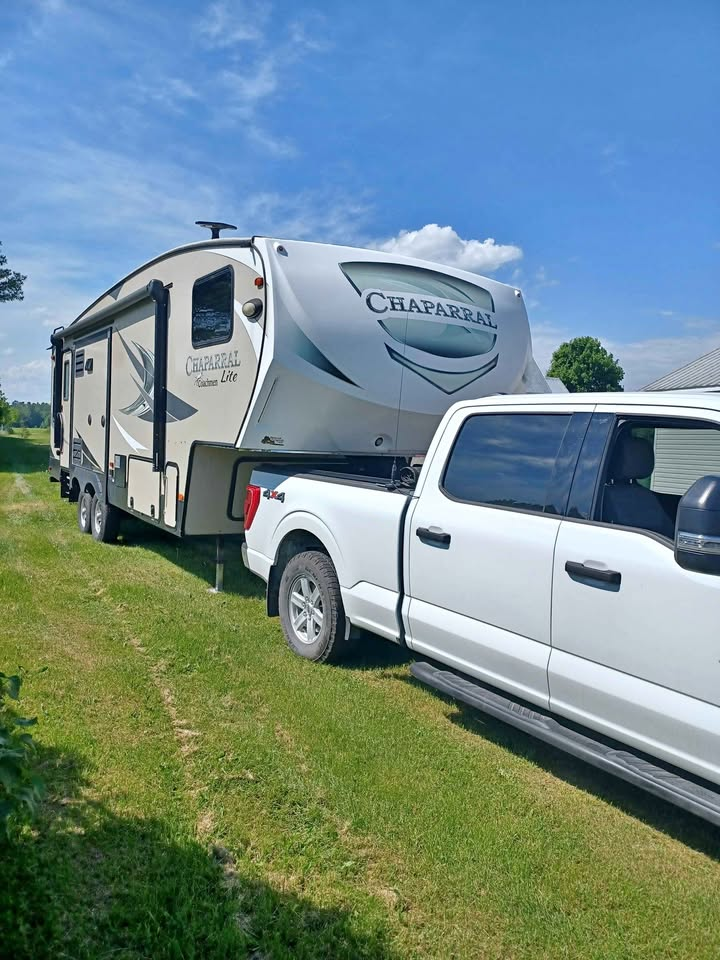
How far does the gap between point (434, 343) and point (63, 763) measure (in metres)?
4.53

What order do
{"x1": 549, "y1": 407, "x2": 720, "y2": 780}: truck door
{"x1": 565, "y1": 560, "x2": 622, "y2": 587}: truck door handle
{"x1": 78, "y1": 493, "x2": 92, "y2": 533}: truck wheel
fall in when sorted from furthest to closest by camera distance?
1. {"x1": 78, "y1": 493, "x2": 92, "y2": 533}: truck wheel
2. {"x1": 565, "y1": 560, "x2": 622, "y2": 587}: truck door handle
3. {"x1": 549, "y1": 407, "x2": 720, "y2": 780}: truck door

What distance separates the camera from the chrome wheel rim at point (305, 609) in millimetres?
5441

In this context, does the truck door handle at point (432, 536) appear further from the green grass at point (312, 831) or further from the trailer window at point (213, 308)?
the trailer window at point (213, 308)

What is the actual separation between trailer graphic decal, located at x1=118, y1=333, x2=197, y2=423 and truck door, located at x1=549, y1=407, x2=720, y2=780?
4700 millimetres

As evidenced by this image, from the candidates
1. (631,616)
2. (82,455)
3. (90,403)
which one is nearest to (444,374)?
(631,616)

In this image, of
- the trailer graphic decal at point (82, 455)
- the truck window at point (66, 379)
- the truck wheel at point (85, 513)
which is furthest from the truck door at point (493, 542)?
the truck window at point (66, 379)

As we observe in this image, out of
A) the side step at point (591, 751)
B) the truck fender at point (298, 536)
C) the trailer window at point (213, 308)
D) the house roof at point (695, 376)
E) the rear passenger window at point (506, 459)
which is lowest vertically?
the side step at point (591, 751)

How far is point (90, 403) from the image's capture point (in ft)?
34.5

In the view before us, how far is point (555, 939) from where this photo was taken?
2.72 meters

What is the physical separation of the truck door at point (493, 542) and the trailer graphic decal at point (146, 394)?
375cm

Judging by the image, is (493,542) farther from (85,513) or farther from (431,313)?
(85,513)

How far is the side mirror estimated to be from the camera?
282cm

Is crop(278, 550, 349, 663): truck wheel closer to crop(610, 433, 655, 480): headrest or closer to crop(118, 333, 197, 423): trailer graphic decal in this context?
crop(610, 433, 655, 480): headrest

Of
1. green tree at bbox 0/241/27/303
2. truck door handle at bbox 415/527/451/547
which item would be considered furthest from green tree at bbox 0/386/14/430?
truck door handle at bbox 415/527/451/547
